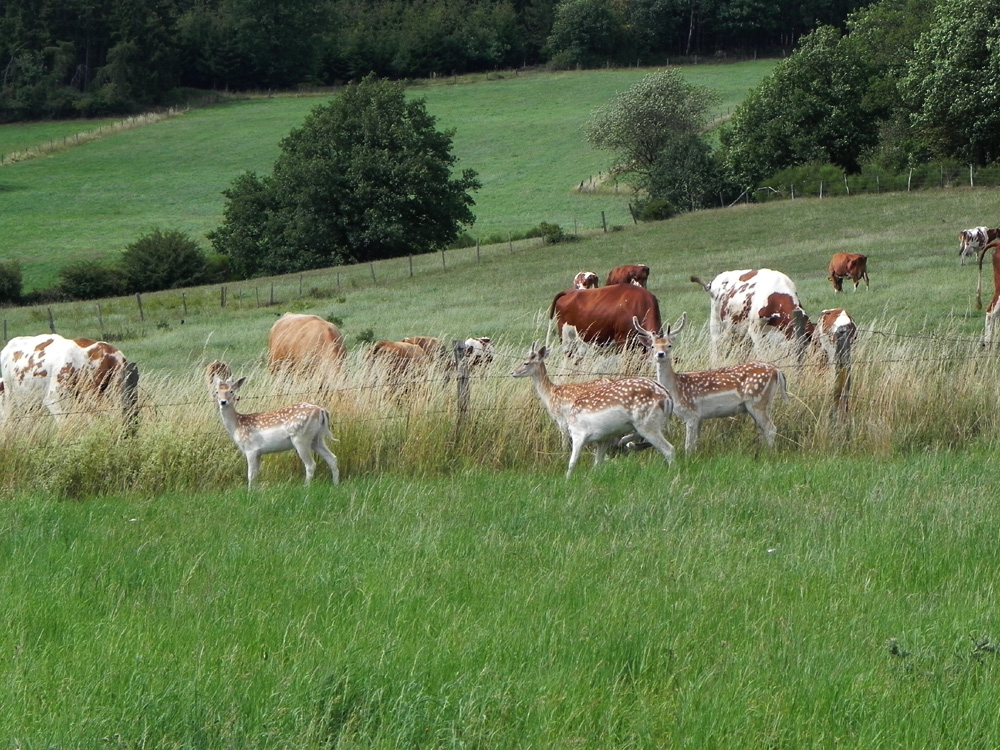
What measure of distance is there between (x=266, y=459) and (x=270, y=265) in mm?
49413

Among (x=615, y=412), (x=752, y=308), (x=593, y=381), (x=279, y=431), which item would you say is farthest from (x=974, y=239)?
(x=279, y=431)

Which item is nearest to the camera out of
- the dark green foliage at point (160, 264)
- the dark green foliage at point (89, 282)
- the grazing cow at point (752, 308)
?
the grazing cow at point (752, 308)

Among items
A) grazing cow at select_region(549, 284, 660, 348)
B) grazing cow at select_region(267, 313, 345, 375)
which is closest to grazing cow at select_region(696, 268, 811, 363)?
grazing cow at select_region(549, 284, 660, 348)

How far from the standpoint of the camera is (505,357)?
13.2 m

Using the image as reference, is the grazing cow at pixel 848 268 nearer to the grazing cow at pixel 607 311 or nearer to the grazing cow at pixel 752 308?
the grazing cow at pixel 752 308

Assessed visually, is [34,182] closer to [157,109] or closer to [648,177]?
[157,109]

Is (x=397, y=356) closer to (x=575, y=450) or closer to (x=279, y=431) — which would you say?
(x=279, y=431)

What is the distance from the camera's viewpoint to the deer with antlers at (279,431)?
10.6 meters

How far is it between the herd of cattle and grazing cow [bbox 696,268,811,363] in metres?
0.02

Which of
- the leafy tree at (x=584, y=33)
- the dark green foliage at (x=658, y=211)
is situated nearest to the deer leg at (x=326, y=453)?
the dark green foliage at (x=658, y=211)

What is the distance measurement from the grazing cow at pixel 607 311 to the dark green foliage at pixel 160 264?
137 feet

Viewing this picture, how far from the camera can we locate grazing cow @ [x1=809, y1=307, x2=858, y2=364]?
40.2 feet

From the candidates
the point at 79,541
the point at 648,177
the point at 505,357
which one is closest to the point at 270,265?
the point at 648,177

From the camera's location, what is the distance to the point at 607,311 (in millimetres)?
18312
